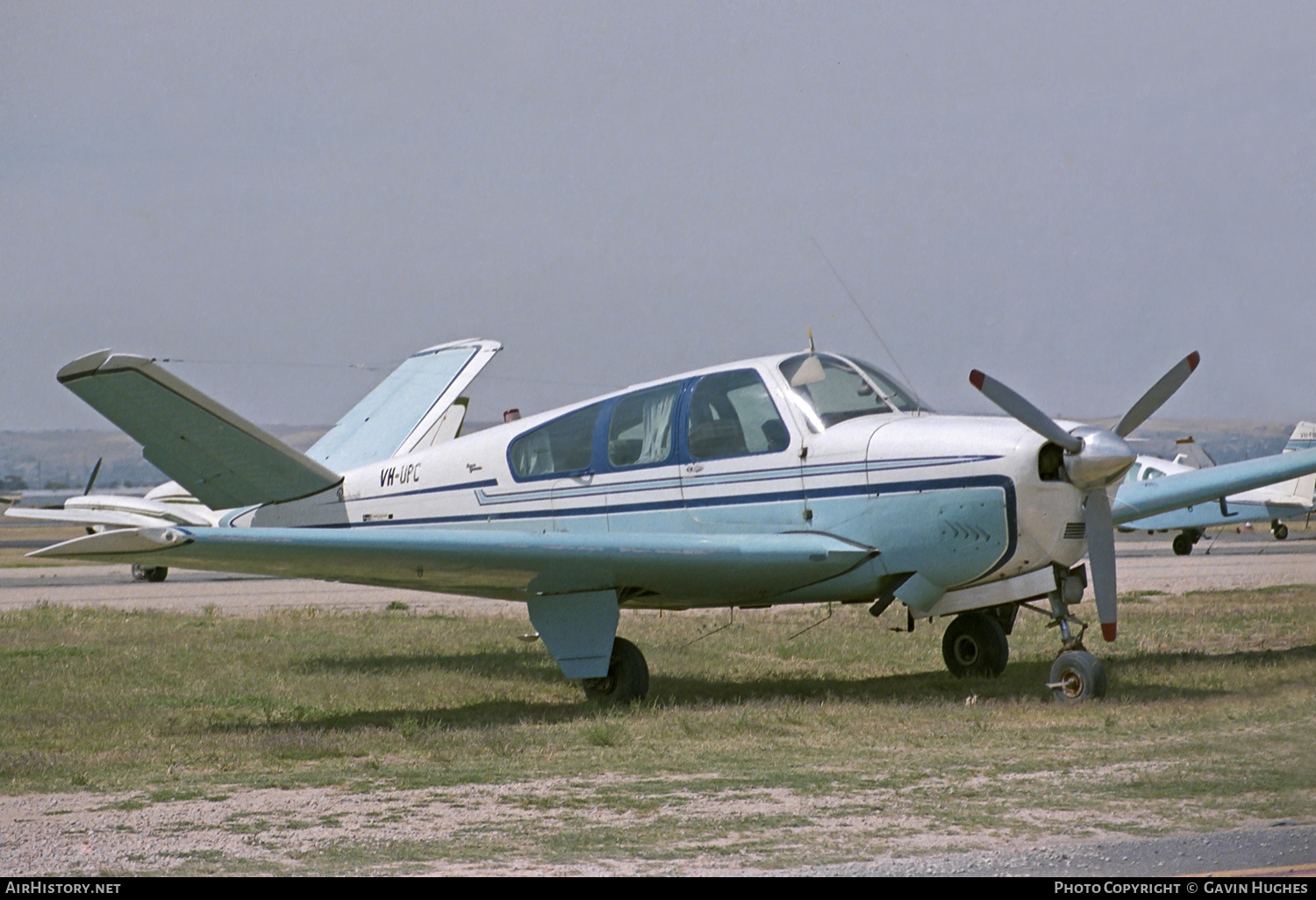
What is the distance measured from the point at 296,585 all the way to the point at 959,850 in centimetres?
2710

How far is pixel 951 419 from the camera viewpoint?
1002 cm

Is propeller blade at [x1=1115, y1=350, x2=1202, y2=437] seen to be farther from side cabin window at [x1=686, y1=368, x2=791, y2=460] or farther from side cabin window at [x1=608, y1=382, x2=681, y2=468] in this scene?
side cabin window at [x1=608, y1=382, x2=681, y2=468]

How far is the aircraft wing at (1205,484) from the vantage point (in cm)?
1355

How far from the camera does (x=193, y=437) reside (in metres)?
12.1

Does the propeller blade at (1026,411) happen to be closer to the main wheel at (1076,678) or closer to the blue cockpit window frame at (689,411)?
the main wheel at (1076,678)

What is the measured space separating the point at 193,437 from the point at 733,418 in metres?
5.17

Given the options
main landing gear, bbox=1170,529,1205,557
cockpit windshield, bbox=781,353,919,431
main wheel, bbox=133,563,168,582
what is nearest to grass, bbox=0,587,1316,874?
cockpit windshield, bbox=781,353,919,431

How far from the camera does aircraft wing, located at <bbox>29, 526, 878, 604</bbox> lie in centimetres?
911

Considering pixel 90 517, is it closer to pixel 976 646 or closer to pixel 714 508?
pixel 714 508

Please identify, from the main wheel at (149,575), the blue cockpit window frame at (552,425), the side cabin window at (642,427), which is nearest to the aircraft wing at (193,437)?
the blue cockpit window frame at (552,425)

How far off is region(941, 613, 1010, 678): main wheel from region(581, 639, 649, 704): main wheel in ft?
9.82

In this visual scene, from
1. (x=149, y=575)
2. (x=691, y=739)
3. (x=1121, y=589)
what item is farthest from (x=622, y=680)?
(x=149, y=575)

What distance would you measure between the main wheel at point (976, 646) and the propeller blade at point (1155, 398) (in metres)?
2.53
